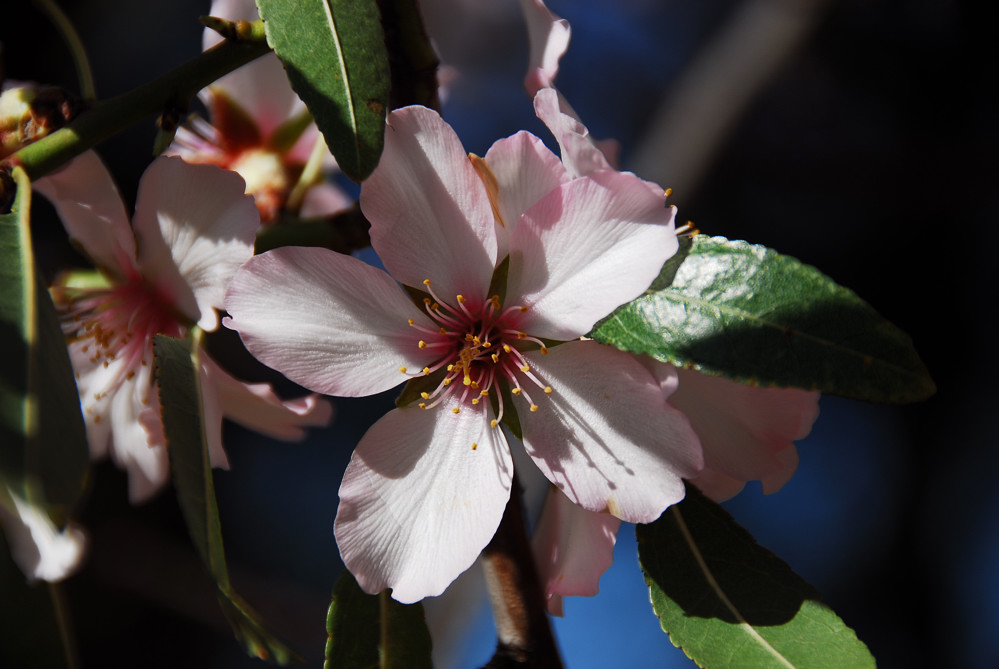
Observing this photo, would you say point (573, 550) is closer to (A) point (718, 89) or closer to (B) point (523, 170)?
(B) point (523, 170)

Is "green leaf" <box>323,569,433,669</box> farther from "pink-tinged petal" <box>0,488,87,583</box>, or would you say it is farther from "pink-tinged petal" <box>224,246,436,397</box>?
"pink-tinged petal" <box>0,488,87,583</box>

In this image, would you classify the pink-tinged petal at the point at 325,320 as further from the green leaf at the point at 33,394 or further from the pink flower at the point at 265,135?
the pink flower at the point at 265,135

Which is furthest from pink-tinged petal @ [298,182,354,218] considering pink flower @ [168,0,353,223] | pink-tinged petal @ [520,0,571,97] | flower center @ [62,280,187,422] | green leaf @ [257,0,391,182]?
green leaf @ [257,0,391,182]

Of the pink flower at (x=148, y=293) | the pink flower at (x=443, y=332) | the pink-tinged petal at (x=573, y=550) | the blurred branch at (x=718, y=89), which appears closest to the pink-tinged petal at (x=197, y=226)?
the pink flower at (x=148, y=293)

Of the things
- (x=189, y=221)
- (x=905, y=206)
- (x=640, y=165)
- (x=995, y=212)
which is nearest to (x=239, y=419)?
(x=189, y=221)

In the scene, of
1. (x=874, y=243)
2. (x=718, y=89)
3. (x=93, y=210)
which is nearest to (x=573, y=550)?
(x=93, y=210)
